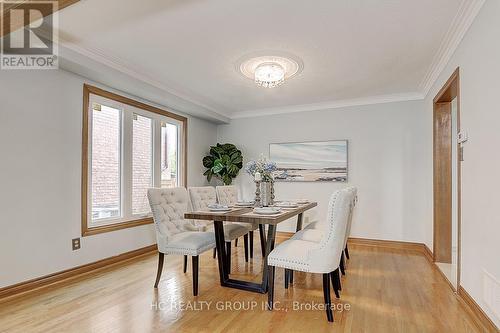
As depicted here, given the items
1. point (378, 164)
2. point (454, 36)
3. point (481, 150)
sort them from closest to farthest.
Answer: point (481, 150) → point (454, 36) → point (378, 164)

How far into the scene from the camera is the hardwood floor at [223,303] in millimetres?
2123

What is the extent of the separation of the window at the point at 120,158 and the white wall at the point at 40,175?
0.49 feet

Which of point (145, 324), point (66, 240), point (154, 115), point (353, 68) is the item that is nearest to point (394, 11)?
point (353, 68)

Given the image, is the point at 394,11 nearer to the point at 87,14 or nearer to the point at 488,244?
the point at 488,244

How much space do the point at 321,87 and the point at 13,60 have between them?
12.0 feet

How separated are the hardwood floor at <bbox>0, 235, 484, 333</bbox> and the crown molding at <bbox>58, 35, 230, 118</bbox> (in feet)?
7.89

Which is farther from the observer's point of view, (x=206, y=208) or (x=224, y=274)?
(x=206, y=208)

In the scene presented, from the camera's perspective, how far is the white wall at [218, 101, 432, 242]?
4.47 m

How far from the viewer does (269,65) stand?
319cm

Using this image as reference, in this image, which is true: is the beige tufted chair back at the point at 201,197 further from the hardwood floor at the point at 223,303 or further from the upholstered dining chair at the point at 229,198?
the hardwood floor at the point at 223,303

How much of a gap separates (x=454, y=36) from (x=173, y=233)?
130 inches

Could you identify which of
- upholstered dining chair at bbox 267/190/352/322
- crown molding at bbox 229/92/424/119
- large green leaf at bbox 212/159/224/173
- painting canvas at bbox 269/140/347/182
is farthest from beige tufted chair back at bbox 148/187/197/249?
crown molding at bbox 229/92/424/119

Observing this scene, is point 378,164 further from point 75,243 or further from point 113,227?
point 75,243

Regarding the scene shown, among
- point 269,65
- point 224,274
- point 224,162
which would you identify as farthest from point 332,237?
point 224,162
